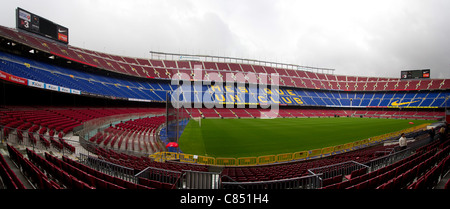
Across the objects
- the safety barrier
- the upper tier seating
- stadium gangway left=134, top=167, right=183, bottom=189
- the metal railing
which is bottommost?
the safety barrier

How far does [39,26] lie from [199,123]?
29431 millimetres

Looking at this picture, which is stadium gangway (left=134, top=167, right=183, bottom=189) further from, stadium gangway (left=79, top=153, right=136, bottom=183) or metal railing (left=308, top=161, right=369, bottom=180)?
metal railing (left=308, top=161, right=369, bottom=180)

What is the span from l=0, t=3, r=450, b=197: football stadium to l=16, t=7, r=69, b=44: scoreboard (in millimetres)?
161

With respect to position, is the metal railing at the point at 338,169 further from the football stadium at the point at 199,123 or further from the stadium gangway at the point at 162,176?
the stadium gangway at the point at 162,176

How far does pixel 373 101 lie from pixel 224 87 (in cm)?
5457

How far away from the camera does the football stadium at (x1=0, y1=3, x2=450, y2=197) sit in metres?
6.04

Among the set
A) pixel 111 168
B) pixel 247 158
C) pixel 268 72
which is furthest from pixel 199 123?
pixel 268 72

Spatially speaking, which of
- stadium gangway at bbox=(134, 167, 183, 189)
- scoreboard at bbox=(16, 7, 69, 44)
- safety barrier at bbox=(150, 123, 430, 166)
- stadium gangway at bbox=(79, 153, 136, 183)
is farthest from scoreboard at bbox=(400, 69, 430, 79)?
scoreboard at bbox=(16, 7, 69, 44)

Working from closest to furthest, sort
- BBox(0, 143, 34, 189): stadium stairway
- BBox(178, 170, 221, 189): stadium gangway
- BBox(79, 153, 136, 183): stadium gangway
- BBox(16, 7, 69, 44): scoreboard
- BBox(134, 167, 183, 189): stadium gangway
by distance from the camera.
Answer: BBox(0, 143, 34, 189): stadium stairway < BBox(178, 170, 221, 189): stadium gangway < BBox(134, 167, 183, 189): stadium gangway < BBox(79, 153, 136, 183): stadium gangway < BBox(16, 7, 69, 44): scoreboard

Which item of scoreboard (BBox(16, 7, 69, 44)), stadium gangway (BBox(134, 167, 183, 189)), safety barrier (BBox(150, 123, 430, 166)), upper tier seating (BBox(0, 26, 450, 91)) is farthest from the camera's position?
upper tier seating (BBox(0, 26, 450, 91))

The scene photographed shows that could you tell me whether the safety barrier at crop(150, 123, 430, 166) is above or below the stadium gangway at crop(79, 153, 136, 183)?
below

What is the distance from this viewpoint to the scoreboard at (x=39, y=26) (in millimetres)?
26892

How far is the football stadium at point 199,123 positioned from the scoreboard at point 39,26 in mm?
161
